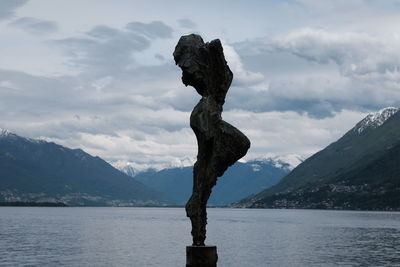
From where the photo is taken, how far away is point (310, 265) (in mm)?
91312

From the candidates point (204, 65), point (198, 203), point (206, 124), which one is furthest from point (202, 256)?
point (204, 65)

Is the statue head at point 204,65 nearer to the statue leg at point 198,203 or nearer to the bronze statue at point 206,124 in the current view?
the bronze statue at point 206,124

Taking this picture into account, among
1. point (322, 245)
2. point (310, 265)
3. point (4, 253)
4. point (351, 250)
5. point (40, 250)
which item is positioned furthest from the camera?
point (322, 245)

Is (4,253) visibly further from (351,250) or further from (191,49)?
(191,49)

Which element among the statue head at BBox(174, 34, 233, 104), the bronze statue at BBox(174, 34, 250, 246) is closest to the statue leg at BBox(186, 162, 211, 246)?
the bronze statue at BBox(174, 34, 250, 246)

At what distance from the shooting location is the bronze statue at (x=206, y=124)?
20828mm

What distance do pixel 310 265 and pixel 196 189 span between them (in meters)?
74.0

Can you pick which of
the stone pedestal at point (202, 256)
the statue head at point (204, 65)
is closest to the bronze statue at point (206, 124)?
the statue head at point (204, 65)

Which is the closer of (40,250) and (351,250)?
(40,250)

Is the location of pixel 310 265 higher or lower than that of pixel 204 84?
lower

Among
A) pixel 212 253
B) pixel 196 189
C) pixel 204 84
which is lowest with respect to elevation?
pixel 212 253

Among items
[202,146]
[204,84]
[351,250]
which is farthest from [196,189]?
[351,250]

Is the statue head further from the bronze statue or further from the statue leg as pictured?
the statue leg

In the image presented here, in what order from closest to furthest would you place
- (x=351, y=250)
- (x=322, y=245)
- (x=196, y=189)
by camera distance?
1. (x=196, y=189)
2. (x=351, y=250)
3. (x=322, y=245)
